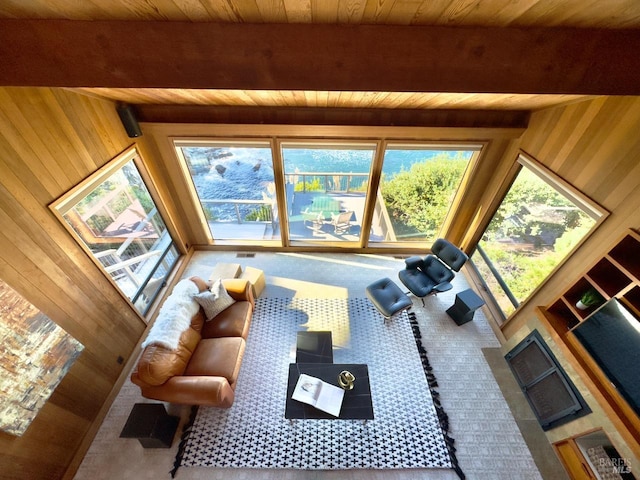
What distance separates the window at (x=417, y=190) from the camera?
3.55 meters

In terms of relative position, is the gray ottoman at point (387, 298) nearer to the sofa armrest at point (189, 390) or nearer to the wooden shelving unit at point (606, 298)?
the wooden shelving unit at point (606, 298)

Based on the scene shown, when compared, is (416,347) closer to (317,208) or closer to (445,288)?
(445,288)

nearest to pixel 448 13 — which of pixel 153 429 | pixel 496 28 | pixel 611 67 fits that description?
pixel 496 28

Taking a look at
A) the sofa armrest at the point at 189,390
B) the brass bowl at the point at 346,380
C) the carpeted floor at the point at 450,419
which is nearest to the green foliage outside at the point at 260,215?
the carpeted floor at the point at 450,419

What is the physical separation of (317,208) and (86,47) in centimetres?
308

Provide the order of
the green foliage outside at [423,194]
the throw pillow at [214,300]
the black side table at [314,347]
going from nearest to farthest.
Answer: the black side table at [314,347], the throw pillow at [214,300], the green foliage outside at [423,194]

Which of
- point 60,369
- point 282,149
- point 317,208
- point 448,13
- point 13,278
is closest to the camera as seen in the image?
point 448,13

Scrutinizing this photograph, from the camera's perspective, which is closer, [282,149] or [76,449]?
[76,449]

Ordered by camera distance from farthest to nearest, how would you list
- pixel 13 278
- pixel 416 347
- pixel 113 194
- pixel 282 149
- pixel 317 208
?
pixel 317 208
pixel 282 149
pixel 416 347
pixel 113 194
pixel 13 278

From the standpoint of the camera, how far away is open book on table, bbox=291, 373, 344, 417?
2.44m

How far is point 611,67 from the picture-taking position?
1465 mm

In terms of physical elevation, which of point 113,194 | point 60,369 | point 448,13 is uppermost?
point 113,194

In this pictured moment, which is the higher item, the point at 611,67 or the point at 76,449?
the point at 611,67

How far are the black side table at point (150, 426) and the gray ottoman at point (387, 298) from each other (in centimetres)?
248
